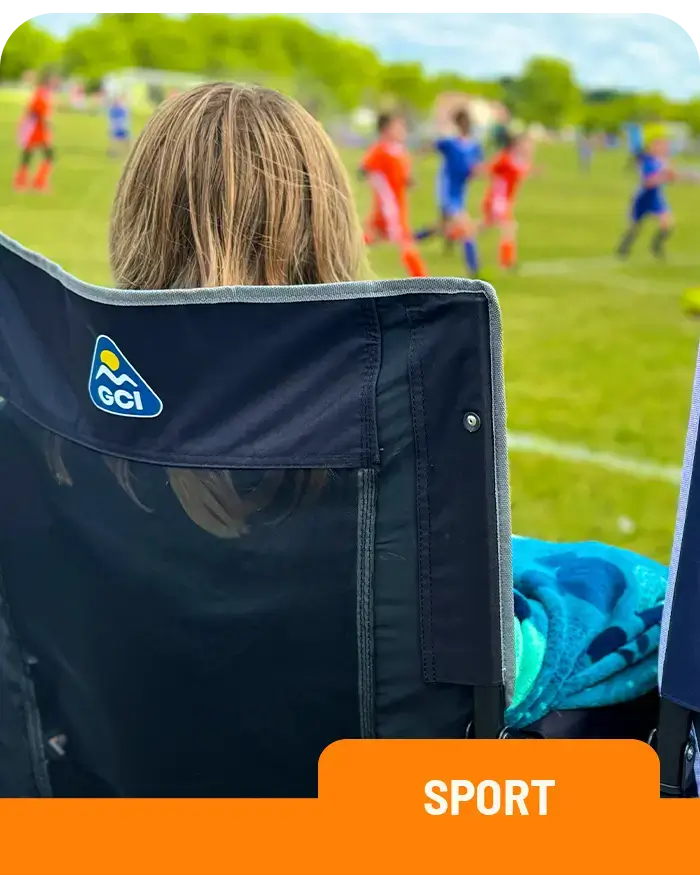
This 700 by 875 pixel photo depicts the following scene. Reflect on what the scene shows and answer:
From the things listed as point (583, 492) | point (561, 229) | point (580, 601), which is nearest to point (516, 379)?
point (583, 492)

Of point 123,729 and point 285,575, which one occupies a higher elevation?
point 285,575

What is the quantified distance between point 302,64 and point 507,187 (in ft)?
Answer: 162

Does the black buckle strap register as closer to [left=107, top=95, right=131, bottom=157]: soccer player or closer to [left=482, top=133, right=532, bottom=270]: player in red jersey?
[left=482, top=133, right=532, bottom=270]: player in red jersey

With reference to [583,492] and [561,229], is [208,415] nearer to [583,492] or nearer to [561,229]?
[583,492]

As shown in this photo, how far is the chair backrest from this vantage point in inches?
40.4

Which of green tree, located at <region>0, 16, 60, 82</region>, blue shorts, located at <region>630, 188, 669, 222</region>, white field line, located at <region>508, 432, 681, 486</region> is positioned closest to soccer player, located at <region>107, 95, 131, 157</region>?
green tree, located at <region>0, 16, 60, 82</region>

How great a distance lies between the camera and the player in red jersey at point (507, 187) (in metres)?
10.2

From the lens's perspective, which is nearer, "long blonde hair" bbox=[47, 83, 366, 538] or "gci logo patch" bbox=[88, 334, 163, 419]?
"gci logo patch" bbox=[88, 334, 163, 419]

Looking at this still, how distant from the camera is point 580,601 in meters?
1.38

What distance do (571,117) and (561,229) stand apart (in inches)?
1411

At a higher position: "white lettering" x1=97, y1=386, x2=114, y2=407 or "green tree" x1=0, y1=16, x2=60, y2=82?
"green tree" x1=0, y1=16, x2=60, y2=82

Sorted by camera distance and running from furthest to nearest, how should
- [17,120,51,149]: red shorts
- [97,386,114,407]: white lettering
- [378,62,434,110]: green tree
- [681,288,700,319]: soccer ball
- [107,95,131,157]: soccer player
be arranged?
[378,62,434,110]: green tree → [107,95,131,157]: soccer player → [17,120,51,149]: red shorts → [681,288,700,319]: soccer ball → [97,386,114,407]: white lettering

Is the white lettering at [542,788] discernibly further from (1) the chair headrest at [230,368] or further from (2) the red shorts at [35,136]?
(2) the red shorts at [35,136]

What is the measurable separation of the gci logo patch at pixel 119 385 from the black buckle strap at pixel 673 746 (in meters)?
0.61
